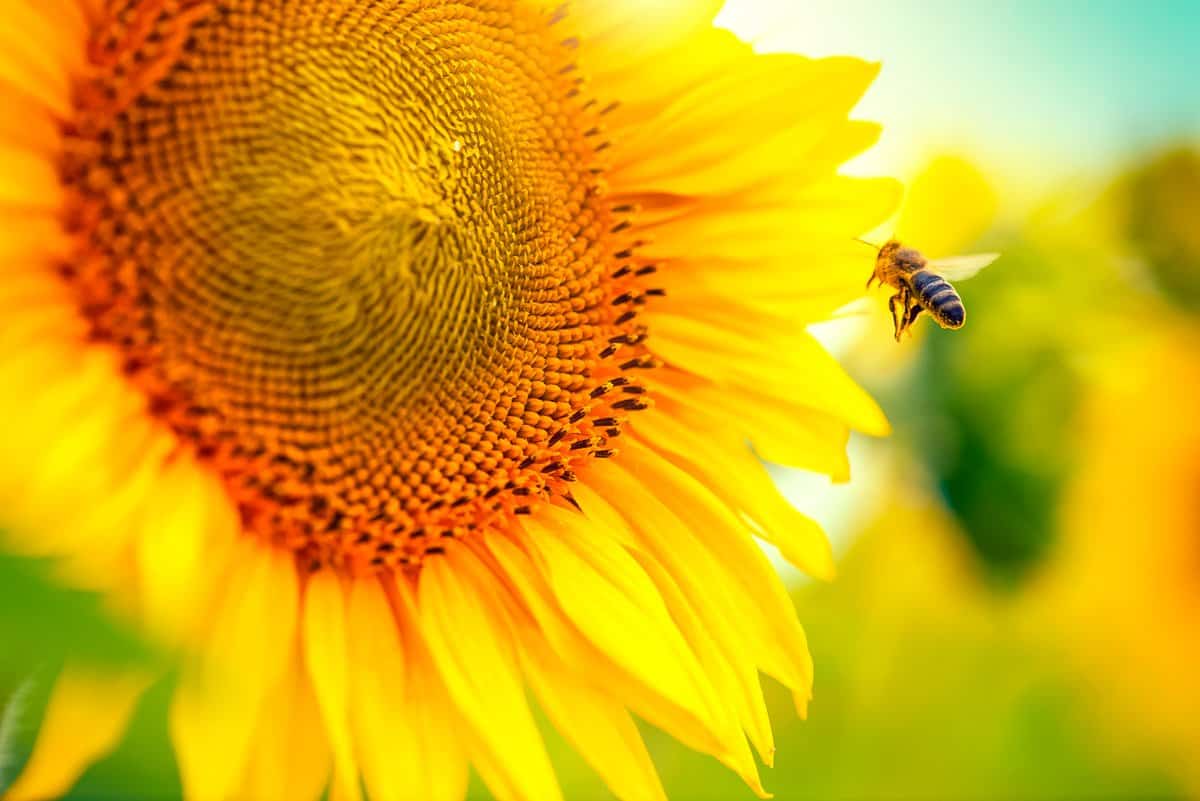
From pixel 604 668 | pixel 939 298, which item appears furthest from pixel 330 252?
pixel 939 298

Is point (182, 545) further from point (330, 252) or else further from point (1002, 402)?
point (1002, 402)

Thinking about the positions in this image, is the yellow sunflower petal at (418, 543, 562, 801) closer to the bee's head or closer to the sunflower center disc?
the sunflower center disc

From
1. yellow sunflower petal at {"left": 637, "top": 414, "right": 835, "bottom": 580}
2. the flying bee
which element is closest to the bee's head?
the flying bee

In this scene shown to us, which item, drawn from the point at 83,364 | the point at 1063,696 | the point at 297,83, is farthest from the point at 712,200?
the point at 1063,696

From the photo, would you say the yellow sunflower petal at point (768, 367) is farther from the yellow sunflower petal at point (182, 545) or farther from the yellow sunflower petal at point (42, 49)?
the yellow sunflower petal at point (42, 49)

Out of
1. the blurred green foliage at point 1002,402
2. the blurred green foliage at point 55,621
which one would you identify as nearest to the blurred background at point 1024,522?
the blurred green foliage at point 1002,402

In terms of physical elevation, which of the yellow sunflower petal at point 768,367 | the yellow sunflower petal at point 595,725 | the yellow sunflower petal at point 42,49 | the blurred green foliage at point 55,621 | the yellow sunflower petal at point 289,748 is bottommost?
the yellow sunflower petal at point 289,748
